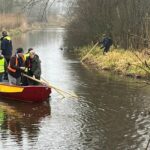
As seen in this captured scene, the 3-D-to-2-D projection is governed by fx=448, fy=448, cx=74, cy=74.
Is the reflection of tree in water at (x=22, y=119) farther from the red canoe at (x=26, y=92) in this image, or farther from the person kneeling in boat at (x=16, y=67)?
the person kneeling in boat at (x=16, y=67)

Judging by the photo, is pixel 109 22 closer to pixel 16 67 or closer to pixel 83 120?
pixel 16 67

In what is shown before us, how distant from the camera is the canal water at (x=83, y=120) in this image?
10828 millimetres

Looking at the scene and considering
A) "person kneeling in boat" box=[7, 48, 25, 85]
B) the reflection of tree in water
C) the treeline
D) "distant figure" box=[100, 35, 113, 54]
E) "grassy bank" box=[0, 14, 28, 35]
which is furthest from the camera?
"grassy bank" box=[0, 14, 28, 35]

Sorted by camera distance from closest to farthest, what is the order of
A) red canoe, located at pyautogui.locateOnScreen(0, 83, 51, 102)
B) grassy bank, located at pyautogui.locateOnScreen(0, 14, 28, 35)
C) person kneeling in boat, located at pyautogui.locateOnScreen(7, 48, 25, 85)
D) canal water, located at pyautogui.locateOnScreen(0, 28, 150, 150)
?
1. canal water, located at pyautogui.locateOnScreen(0, 28, 150, 150)
2. red canoe, located at pyautogui.locateOnScreen(0, 83, 51, 102)
3. person kneeling in boat, located at pyautogui.locateOnScreen(7, 48, 25, 85)
4. grassy bank, located at pyautogui.locateOnScreen(0, 14, 28, 35)

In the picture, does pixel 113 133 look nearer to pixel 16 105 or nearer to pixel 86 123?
pixel 86 123

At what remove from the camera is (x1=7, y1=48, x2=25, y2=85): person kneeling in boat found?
15594 millimetres

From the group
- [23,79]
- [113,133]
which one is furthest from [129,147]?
[23,79]

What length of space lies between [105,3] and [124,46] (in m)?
4.35

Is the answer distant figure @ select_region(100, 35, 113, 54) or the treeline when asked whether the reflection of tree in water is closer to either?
the treeline

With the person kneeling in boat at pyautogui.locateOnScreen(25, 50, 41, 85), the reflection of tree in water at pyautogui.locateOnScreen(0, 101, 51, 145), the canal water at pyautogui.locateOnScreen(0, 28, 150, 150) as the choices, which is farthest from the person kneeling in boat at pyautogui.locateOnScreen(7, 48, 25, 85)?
the reflection of tree in water at pyautogui.locateOnScreen(0, 101, 51, 145)

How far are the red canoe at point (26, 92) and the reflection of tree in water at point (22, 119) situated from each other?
0.24m

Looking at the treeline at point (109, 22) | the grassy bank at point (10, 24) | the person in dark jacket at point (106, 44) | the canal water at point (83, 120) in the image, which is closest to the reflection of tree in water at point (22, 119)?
the canal water at point (83, 120)

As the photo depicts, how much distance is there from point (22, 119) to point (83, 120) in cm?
178

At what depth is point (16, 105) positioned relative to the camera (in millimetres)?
15000
